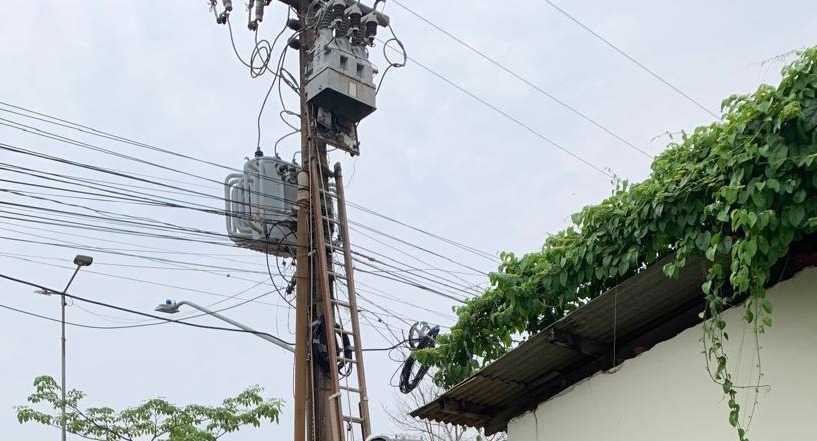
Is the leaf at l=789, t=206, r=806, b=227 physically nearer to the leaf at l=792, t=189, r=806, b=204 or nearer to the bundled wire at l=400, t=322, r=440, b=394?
the leaf at l=792, t=189, r=806, b=204

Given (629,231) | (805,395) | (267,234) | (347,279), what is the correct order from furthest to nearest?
(267,234), (347,279), (629,231), (805,395)

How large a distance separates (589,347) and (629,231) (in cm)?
109

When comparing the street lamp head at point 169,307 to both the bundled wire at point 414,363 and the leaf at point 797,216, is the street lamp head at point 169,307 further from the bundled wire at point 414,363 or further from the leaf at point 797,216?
the leaf at point 797,216

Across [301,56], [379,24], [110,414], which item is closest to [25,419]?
[110,414]

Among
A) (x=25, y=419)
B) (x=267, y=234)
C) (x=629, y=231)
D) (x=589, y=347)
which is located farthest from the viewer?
(x=25, y=419)

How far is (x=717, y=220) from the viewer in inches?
181

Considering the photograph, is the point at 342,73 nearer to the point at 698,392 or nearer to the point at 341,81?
the point at 341,81

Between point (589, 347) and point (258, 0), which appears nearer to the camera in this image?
point (589, 347)

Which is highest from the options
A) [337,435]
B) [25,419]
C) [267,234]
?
[267,234]

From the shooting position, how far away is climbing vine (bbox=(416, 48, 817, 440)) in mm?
4332

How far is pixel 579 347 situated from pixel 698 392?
3.20ft

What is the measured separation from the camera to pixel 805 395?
456 cm

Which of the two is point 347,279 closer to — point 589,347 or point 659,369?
point 589,347

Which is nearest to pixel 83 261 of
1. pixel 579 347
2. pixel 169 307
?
pixel 169 307
